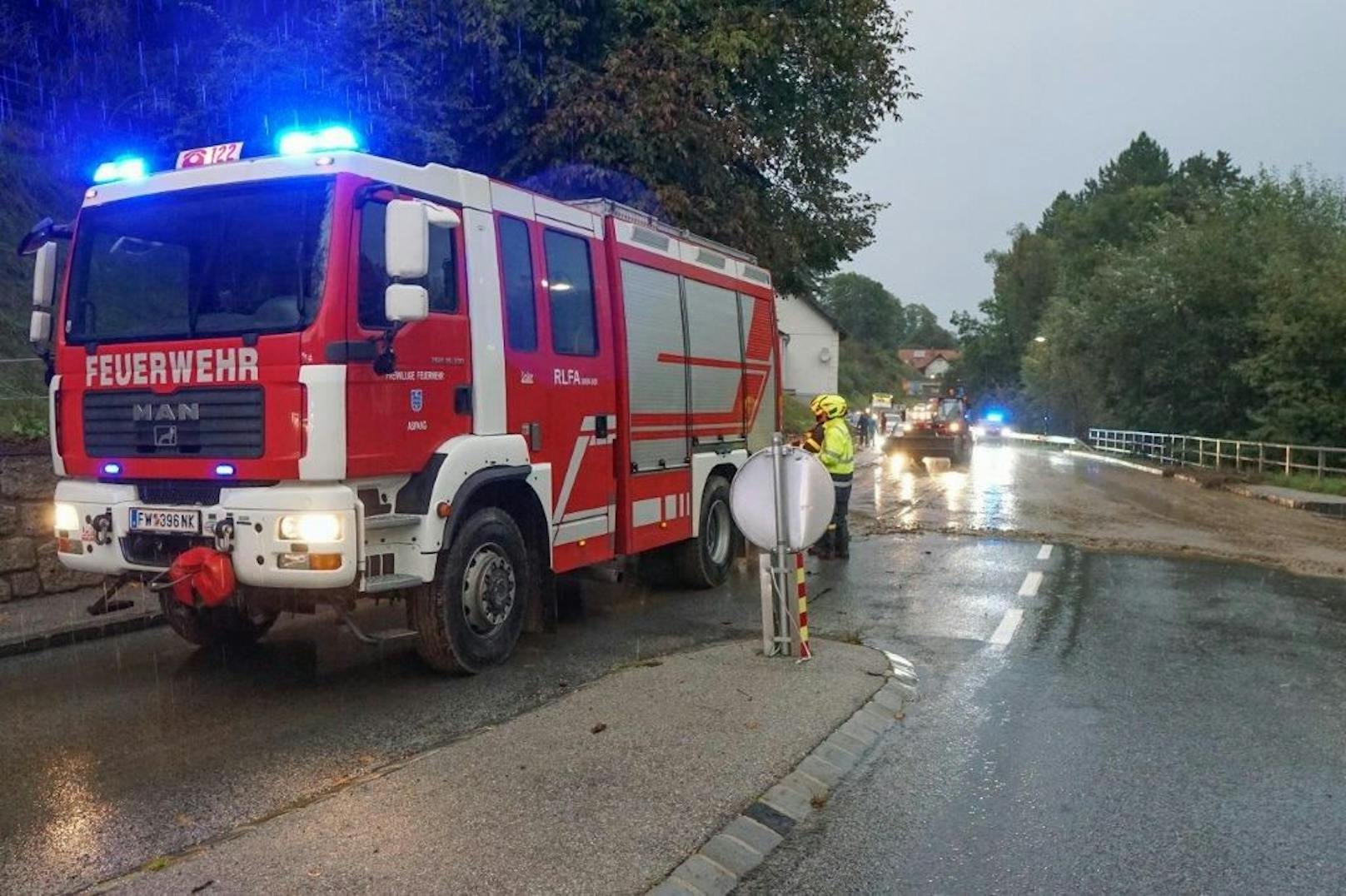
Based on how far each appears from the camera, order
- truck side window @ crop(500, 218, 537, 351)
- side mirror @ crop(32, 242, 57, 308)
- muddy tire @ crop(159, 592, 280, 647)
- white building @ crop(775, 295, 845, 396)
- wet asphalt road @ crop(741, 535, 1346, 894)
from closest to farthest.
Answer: wet asphalt road @ crop(741, 535, 1346, 894)
side mirror @ crop(32, 242, 57, 308)
truck side window @ crop(500, 218, 537, 351)
muddy tire @ crop(159, 592, 280, 647)
white building @ crop(775, 295, 845, 396)

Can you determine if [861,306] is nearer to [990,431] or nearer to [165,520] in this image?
[990,431]

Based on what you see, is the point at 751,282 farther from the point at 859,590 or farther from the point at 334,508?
the point at 334,508

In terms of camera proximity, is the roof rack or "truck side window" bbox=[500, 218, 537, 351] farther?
the roof rack

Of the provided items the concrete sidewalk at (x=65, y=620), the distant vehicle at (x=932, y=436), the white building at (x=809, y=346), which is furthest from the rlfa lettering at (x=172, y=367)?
the white building at (x=809, y=346)

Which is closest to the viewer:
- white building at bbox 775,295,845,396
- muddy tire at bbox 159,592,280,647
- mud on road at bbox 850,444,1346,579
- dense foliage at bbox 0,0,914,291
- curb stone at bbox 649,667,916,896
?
curb stone at bbox 649,667,916,896

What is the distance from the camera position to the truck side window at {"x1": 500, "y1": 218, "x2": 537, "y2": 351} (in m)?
7.31

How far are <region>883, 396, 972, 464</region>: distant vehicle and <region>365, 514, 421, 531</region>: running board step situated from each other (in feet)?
95.5

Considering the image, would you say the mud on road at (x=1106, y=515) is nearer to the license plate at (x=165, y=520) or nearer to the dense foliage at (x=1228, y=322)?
the dense foliage at (x=1228, y=322)

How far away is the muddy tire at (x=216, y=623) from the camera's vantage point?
763cm

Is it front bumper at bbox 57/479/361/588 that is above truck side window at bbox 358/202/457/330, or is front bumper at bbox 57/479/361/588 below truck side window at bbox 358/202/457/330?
below

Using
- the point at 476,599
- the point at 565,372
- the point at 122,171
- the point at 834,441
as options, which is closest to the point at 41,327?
the point at 122,171

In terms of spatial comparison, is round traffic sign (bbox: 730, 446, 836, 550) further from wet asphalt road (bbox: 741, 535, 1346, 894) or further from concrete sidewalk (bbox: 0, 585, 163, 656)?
concrete sidewalk (bbox: 0, 585, 163, 656)

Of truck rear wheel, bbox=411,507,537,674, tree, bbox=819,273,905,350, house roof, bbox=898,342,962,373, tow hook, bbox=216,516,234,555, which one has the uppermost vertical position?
tree, bbox=819,273,905,350

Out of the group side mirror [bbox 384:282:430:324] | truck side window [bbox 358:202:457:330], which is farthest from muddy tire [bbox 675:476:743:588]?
side mirror [bbox 384:282:430:324]
